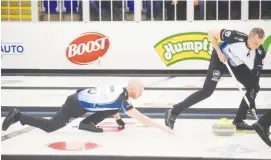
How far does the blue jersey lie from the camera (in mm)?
6219

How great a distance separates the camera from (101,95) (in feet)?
20.7

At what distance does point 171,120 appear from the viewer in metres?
6.83

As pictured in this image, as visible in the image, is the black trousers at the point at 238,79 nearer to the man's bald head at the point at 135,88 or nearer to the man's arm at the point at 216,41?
the man's arm at the point at 216,41

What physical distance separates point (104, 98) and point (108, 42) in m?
8.22

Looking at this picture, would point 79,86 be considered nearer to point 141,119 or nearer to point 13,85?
point 13,85

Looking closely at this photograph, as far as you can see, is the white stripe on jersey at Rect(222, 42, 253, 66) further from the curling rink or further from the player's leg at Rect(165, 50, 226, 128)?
the curling rink

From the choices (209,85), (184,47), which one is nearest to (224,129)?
(209,85)

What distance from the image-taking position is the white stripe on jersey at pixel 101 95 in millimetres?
6254

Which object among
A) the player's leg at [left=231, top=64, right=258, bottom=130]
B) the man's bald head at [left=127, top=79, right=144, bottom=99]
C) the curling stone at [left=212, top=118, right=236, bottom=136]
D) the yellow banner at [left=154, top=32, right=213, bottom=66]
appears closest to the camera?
the man's bald head at [left=127, top=79, right=144, bottom=99]

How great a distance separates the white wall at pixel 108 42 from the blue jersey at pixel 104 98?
26.2 feet

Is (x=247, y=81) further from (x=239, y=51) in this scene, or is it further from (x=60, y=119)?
(x=60, y=119)

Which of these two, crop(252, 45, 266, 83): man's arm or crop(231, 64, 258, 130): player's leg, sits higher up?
crop(252, 45, 266, 83): man's arm

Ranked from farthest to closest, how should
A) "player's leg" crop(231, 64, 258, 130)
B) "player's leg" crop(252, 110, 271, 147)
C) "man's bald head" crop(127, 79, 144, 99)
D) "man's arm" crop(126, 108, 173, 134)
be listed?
"player's leg" crop(231, 64, 258, 130) → "man's bald head" crop(127, 79, 144, 99) → "man's arm" crop(126, 108, 173, 134) → "player's leg" crop(252, 110, 271, 147)

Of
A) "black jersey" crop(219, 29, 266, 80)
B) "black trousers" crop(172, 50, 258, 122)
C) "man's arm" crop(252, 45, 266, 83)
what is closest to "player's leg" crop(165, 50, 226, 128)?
"black trousers" crop(172, 50, 258, 122)
